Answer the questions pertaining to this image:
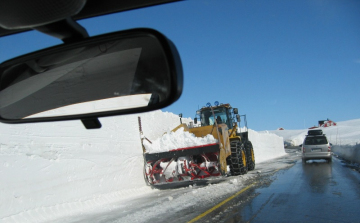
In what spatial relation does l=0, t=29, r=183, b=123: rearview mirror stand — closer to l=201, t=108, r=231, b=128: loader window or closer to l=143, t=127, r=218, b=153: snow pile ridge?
l=143, t=127, r=218, b=153: snow pile ridge

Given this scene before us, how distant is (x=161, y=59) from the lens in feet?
7.79

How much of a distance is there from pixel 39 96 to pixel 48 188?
597 cm

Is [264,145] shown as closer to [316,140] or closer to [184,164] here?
[316,140]

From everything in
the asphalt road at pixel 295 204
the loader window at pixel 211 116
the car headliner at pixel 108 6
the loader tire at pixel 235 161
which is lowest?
the asphalt road at pixel 295 204

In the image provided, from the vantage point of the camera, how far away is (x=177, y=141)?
12000 mm

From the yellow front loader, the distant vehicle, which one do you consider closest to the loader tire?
the yellow front loader

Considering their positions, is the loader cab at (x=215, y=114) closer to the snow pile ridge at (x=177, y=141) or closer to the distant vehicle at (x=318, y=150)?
the snow pile ridge at (x=177, y=141)

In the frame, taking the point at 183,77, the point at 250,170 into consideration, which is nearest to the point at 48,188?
the point at 183,77

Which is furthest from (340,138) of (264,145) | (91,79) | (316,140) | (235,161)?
(91,79)

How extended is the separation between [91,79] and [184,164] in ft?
30.5

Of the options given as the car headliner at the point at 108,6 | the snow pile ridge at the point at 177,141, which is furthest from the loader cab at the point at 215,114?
the car headliner at the point at 108,6

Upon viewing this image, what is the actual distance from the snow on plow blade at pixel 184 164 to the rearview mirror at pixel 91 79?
8903 mm

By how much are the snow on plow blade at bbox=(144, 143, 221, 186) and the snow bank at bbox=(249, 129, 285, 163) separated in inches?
775

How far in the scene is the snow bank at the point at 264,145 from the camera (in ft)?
110
